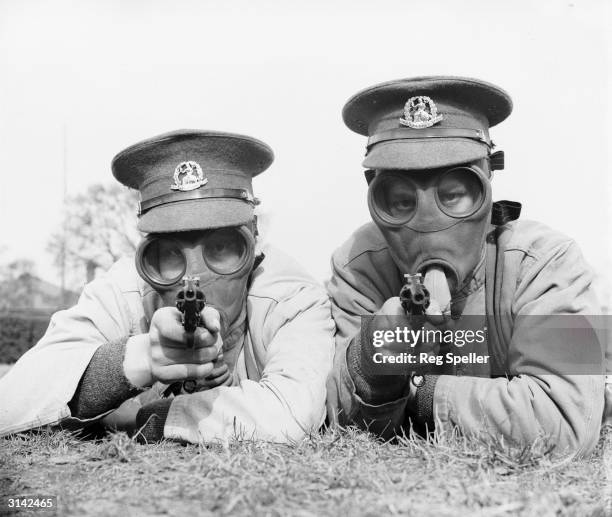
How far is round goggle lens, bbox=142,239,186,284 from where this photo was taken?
337cm

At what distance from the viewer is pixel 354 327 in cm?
354

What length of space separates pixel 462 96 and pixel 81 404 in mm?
2252

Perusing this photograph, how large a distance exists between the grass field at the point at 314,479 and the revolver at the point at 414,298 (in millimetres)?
506

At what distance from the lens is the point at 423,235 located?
3238 millimetres

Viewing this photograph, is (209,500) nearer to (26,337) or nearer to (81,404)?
(81,404)

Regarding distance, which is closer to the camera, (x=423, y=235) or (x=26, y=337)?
(x=423, y=235)

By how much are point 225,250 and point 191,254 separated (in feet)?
0.65

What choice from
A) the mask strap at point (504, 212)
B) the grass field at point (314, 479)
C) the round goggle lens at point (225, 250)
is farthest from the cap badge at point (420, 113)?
the grass field at point (314, 479)

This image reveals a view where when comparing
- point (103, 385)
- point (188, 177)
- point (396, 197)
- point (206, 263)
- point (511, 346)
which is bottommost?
point (103, 385)

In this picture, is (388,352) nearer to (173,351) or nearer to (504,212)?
(173,351)

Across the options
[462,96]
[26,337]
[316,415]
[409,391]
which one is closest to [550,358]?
[409,391]

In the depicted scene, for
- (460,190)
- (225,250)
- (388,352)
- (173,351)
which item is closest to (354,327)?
(388,352)

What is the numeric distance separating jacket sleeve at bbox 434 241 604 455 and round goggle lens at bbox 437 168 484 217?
1.38 ft

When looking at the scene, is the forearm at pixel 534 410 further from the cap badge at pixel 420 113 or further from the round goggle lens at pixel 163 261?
the round goggle lens at pixel 163 261
